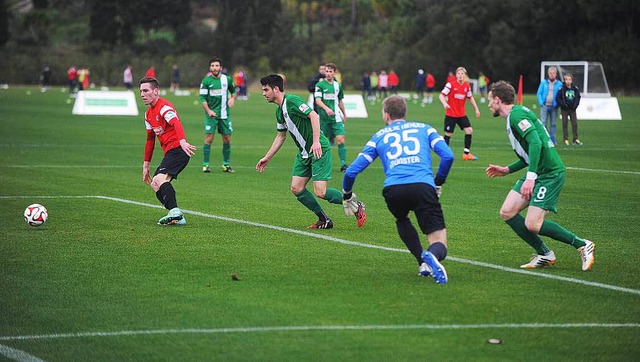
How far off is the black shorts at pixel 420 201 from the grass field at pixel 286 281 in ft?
1.88

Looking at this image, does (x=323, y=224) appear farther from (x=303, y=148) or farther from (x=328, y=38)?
(x=328, y=38)

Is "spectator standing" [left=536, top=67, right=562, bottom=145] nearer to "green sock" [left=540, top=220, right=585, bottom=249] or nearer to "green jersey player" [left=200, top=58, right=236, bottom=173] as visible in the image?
"green jersey player" [left=200, top=58, right=236, bottom=173]

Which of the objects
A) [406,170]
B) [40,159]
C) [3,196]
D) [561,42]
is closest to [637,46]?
[561,42]

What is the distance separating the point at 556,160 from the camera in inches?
401

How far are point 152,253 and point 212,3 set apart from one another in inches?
5376

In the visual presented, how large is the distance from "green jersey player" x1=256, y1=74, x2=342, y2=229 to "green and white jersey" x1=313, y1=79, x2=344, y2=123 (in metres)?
8.69

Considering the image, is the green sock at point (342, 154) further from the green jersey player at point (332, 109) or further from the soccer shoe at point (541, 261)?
the soccer shoe at point (541, 261)

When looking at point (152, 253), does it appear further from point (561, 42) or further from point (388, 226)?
point (561, 42)

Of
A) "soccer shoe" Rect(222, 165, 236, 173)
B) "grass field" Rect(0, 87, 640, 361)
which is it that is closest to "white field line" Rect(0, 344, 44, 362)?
"grass field" Rect(0, 87, 640, 361)

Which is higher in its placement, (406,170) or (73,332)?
(406,170)

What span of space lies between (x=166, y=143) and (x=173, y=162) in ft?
1.04

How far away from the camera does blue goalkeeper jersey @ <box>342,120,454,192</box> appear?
9.37m

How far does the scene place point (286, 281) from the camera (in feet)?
31.9

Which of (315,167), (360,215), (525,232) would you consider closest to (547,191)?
(525,232)
